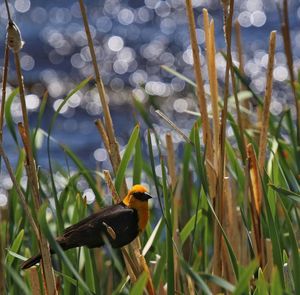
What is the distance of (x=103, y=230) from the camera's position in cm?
158

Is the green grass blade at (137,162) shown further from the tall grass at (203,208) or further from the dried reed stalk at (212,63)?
the dried reed stalk at (212,63)

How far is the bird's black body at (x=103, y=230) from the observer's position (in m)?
1.52

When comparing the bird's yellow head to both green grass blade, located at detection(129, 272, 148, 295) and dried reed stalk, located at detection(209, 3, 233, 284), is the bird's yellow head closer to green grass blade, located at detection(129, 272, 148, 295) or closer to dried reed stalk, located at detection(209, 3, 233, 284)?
dried reed stalk, located at detection(209, 3, 233, 284)

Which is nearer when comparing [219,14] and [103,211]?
[103,211]

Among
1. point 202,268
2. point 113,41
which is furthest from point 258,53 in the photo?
point 202,268

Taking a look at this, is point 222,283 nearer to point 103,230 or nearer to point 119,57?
point 103,230

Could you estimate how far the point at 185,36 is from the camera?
9.02 m

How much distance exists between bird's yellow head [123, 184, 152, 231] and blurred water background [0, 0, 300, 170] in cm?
455

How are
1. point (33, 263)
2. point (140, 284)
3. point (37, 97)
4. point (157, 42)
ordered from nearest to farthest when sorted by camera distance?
point (140, 284) < point (33, 263) < point (37, 97) < point (157, 42)

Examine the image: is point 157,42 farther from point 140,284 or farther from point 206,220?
point 140,284

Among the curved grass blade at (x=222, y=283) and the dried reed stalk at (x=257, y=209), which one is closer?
the curved grass blade at (x=222, y=283)

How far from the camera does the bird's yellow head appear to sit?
1660 mm

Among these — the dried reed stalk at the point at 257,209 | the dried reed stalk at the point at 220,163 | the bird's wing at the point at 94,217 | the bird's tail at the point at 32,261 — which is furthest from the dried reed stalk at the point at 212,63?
the bird's tail at the point at 32,261

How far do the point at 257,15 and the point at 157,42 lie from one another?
1.47m
